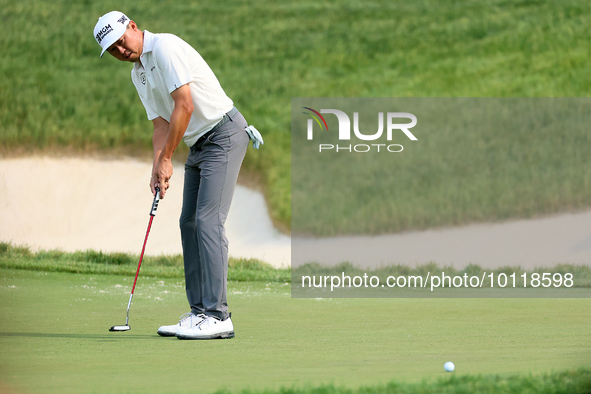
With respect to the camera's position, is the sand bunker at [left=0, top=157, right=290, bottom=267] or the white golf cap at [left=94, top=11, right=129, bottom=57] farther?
the sand bunker at [left=0, top=157, right=290, bottom=267]

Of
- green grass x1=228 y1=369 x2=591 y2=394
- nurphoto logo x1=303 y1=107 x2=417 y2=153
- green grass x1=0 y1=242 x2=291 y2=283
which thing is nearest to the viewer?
green grass x1=228 y1=369 x2=591 y2=394

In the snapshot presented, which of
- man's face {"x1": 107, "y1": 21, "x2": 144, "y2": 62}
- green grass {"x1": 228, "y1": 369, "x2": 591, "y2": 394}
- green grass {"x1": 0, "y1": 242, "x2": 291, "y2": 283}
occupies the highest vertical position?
man's face {"x1": 107, "y1": 21, "x2": 144, "y2": 62}

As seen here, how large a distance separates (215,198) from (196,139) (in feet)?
0.92

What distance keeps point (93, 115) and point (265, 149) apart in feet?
7.03

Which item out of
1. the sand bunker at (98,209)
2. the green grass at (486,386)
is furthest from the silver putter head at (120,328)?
the sand bunker at (98,209)

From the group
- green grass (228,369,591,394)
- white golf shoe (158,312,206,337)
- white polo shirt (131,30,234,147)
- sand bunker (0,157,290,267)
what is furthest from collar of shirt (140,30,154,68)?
sand bunker (0,157,290,267)

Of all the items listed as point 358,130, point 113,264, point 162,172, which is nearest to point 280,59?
point 358,130

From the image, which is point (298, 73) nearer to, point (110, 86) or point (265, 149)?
point (265, 149)

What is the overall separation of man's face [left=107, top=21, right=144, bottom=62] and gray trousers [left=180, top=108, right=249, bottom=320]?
463mm

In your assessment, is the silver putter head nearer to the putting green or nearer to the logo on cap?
the putting green

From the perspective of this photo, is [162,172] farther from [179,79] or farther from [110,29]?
[110,29]

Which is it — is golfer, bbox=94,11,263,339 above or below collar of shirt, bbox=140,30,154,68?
below

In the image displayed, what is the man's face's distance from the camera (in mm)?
3209

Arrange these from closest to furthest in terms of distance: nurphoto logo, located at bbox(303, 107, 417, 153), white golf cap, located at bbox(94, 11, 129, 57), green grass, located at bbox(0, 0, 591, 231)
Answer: white golf cap, located at bbox(94, 11, 129, 57)
green grass, located at bbox(0, 0, 591, 231)
nurphoto logo, located at bbox(303, 107, 417, 153)
